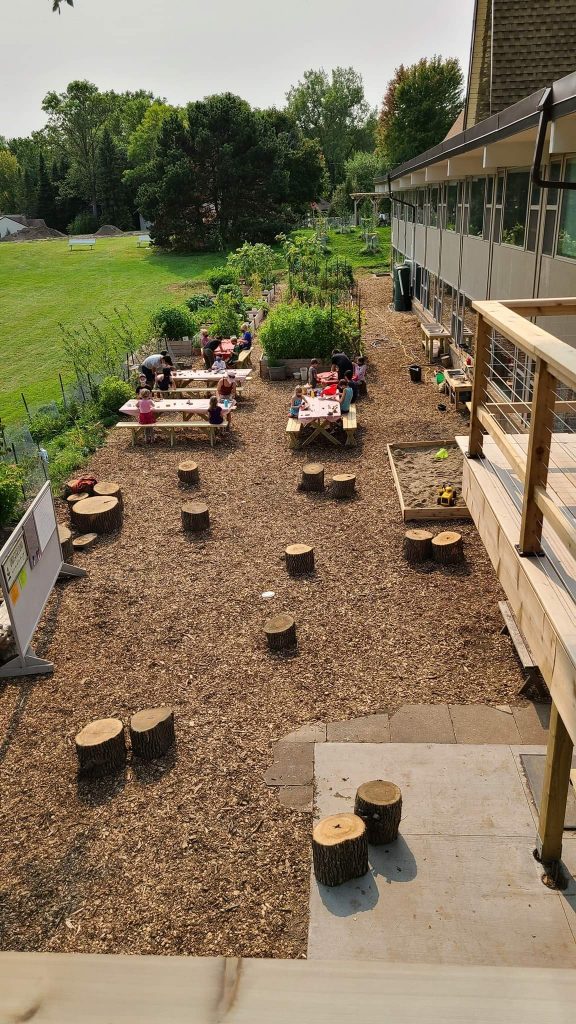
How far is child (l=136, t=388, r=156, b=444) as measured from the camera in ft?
53.9

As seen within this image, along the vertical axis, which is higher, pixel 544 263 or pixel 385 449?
pixel 544 263

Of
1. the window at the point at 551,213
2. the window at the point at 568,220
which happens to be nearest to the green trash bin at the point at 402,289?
the window at the point at 551,213

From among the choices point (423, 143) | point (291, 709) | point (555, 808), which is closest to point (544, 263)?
point (291, 709)

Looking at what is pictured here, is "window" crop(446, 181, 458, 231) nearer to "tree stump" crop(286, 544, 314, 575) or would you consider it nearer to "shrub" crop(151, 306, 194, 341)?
"shrub" crop(151, 306, 194, 341)

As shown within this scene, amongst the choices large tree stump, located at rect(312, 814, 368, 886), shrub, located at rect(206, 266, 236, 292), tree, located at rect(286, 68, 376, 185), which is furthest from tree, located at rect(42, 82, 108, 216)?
large tree stump, located at rect(312, 814, 368, 886)

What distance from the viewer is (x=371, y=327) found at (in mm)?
26875

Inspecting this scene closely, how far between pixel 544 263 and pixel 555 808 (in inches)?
330

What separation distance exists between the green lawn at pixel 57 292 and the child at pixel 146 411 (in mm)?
7310

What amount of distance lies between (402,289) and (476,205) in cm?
1252

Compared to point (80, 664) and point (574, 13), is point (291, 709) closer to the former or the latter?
point (80, 664)

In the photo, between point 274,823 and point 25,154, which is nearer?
point 274,823

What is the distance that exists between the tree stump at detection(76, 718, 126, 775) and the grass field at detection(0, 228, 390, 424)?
56.3 feet

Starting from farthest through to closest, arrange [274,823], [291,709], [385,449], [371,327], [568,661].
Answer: [371,327] < [385,449] < [291,709] < [274,823] < [568,661]

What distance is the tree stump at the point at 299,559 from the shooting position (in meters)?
10.3
